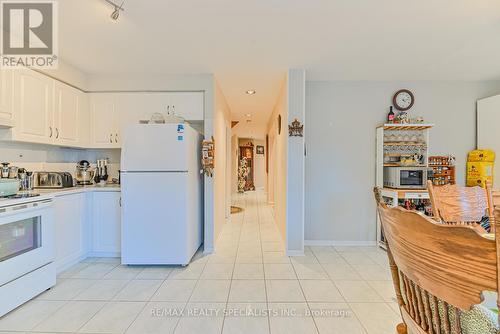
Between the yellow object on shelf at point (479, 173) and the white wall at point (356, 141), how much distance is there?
0.31 feet

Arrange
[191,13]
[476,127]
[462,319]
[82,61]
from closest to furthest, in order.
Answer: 1. [462,319]
2. [191,13]
3. [82,61]
4. [476,127]

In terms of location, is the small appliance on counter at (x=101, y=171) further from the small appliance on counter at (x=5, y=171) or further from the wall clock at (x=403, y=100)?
the wall clock at (x=403, y=100)

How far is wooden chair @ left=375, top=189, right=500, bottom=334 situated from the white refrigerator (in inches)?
89.0

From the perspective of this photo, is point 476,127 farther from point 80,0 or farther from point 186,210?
point 80,0

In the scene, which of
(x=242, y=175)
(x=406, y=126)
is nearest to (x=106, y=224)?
(x=406, y=126)

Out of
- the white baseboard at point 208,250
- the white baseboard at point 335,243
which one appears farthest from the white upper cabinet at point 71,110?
the white baseboard at point 335,243

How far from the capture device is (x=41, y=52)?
254cm

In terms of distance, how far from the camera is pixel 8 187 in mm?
2080

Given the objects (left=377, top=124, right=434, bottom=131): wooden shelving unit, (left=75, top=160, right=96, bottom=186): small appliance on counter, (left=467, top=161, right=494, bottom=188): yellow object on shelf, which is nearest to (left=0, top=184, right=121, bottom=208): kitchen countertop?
(left=75, top=160, right=96, bottom=186): small appliance on counter

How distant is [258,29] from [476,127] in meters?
3.53

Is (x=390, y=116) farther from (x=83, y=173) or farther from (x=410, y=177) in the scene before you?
(x=83, y=173)

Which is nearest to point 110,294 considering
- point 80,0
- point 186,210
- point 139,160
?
point 186,210

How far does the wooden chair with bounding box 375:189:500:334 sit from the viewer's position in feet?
1.49

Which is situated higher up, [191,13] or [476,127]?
[191,13]
